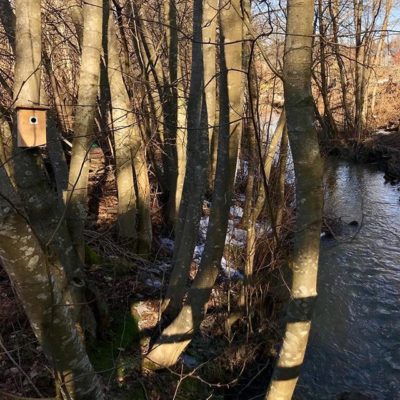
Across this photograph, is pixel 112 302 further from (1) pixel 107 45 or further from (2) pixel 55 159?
(1) pixel 107 45

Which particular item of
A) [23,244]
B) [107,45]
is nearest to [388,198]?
[107,45]

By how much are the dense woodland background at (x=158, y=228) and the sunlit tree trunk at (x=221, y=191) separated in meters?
0.01

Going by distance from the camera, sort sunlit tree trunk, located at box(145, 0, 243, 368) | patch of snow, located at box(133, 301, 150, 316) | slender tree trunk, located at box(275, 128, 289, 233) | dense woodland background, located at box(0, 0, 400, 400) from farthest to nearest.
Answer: slender tree trunk, located at box(275, 128, 289, 233), patch of snow, located at box(133, 301, 150, 316), sunlit tree trunk, located at box(145, 0, 243, 368), dense woodland background, located at box(0, 0, 400, 400)

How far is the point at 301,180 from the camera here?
7.36ft

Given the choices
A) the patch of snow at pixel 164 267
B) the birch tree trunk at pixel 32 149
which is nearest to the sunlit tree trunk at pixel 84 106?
the birch tree trunk at pixel 32 149

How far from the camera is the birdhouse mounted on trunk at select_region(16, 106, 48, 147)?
2338 mm

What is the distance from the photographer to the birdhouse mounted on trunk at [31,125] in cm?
234

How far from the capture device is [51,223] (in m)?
2.98

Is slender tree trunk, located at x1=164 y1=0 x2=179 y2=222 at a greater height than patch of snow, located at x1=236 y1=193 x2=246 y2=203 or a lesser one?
Result: greater

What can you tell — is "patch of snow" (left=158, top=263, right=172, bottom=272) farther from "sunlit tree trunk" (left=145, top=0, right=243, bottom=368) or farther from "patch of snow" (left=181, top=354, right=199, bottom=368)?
"sunlit tree trunk" (left=145, top=0, right=243, bottom=368)

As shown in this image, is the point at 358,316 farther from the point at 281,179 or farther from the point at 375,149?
the point at 375,149

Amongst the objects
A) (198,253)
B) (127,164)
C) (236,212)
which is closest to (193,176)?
(127,164)

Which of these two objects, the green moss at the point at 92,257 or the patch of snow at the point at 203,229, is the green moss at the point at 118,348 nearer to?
the green moss at the point at 92,257

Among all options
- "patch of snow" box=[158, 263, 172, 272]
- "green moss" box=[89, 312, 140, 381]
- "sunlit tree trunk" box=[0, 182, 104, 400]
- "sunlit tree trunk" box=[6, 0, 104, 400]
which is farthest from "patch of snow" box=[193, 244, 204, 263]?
"sunlit tree trunk" box=[0, 182, 104, 400]
